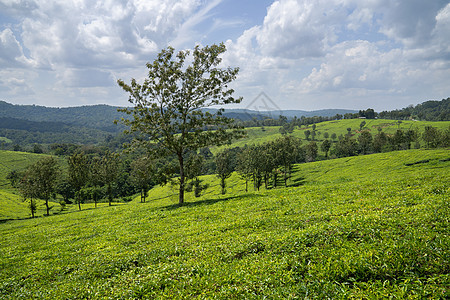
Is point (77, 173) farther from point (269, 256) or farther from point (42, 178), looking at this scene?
point (269, 256)

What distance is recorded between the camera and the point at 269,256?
10.9 m

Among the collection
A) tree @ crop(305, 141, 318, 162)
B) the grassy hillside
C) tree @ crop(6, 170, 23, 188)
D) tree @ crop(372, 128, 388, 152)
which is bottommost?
tree @ crop(6, 170, 23, 188)

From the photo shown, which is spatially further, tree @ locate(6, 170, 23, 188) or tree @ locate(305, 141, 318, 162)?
tree @ locate(305, 141, 318, 162)

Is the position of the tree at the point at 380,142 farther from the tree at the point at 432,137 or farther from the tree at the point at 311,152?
the tree at the point at 311,152

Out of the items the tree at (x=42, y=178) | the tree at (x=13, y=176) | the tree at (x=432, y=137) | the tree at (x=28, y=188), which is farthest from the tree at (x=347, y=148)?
the tree at (x=13, y=176)

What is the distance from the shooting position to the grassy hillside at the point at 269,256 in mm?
8023

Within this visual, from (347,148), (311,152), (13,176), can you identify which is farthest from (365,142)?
(13,176)

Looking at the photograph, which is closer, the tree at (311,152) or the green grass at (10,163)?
the green grass at (10,163)

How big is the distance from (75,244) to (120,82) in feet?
61.9

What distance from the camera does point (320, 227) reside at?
12266mm

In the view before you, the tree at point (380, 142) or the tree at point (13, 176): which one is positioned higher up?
the tree at point (380, 142)

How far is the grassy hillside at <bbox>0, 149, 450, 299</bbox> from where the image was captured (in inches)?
316

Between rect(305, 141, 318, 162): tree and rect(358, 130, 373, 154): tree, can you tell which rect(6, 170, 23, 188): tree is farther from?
rect(358, 130, 373, 154): tree

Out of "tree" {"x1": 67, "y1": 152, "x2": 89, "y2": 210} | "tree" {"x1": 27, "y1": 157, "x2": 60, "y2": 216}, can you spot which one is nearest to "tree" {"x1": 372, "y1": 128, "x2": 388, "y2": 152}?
"tree" {"x1": 67, "y1": 152, "x2": 89, "y2": 210}
